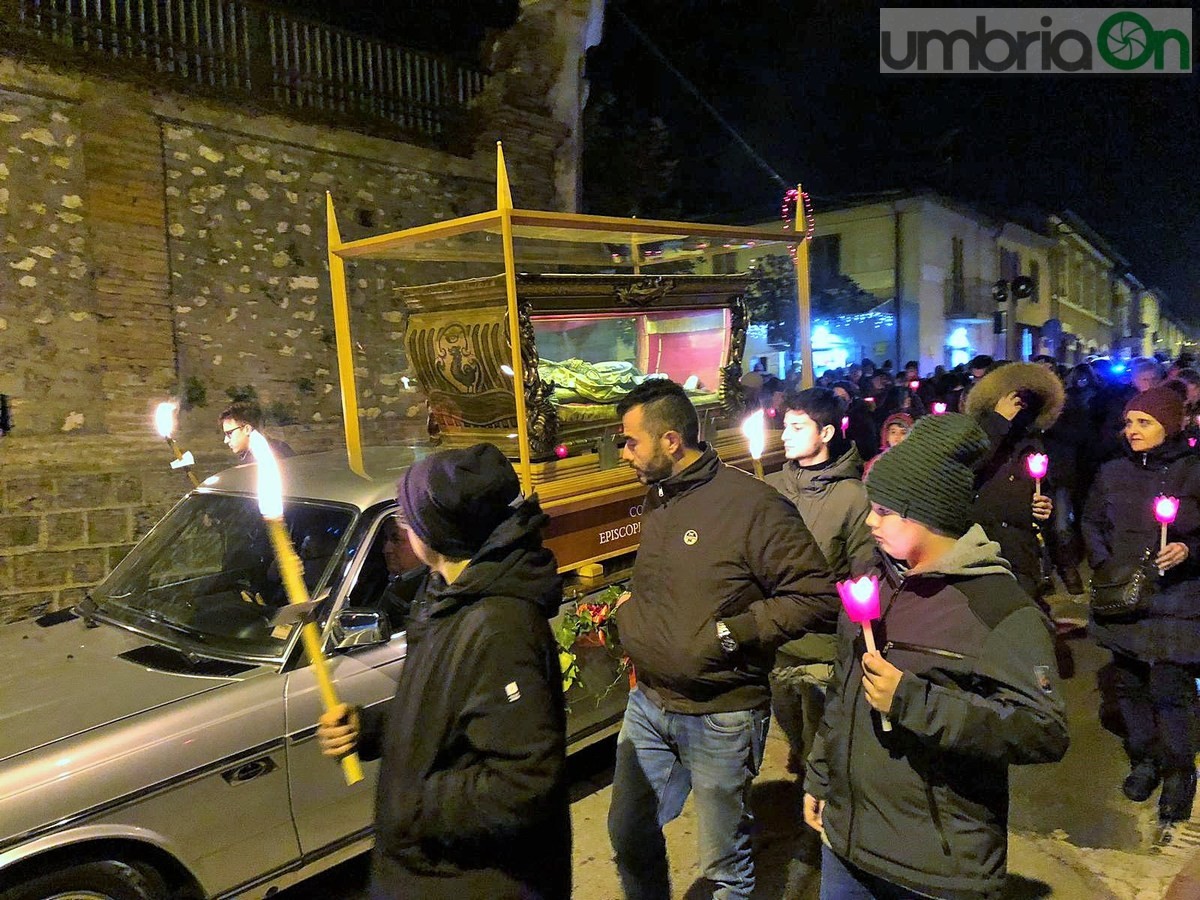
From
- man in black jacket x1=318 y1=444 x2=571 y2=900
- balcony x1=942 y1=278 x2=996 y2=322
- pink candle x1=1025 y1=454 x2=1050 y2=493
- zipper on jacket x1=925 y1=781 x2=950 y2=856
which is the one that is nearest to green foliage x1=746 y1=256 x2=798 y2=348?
pink candle x1=1025 y1=454 x2=1050 y2=493

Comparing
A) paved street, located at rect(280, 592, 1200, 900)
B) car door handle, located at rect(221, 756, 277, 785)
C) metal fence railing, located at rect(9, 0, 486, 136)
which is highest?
metal fence railing, located at rect(9, 0, 486, 136)

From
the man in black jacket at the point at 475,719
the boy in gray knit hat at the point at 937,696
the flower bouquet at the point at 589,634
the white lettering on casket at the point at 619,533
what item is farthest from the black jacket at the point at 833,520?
the man in black jacket at the point at 475,719

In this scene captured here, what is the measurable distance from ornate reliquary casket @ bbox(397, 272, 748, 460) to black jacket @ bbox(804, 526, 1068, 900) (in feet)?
8.46

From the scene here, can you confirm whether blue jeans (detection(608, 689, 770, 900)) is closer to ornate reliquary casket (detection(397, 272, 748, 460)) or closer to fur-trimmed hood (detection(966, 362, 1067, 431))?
ornate reliquary casket (detection(397, 272, 748, 460))

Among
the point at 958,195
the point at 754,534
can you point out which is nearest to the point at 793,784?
the point at 754,534

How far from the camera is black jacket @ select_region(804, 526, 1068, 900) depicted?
176 centimetres

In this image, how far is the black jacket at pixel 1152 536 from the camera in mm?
3695

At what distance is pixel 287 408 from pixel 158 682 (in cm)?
541

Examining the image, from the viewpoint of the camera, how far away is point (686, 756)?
2.75 meters

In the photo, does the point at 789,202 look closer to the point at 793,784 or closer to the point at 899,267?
the point at 793,784

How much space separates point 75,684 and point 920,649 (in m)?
2.82

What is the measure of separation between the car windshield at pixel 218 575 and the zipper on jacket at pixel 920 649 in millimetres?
2172

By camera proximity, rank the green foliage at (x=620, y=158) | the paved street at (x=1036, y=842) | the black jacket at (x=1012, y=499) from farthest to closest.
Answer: the green foliage at (x=620, y=158)
the black jacket at (x=1012, y=499)
the paved street at (x=1036, y=842)

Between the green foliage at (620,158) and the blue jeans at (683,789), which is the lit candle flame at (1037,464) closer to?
the blue jeans at (683,789)
